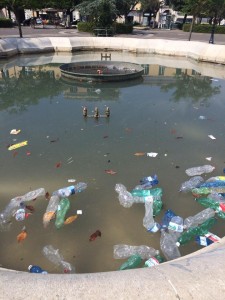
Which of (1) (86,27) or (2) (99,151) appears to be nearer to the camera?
(2) (99,151)

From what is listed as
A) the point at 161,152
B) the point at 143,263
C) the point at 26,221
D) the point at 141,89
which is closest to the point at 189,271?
the point at 143,263

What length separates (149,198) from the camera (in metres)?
6.06

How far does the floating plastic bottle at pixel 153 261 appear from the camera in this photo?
4523mm

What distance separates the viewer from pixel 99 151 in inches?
324

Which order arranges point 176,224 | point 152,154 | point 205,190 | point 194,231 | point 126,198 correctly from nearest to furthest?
point 194,231 < point 176,224 < point 126,198 < point 205,190 < point 152,154

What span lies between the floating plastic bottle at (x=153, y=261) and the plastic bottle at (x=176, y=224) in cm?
72

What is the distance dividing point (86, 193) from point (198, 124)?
6019 mm

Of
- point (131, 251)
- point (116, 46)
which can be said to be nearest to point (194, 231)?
point (131, 251)

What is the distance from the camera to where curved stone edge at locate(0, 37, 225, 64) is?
22734mm

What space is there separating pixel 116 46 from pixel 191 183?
24.1 meters

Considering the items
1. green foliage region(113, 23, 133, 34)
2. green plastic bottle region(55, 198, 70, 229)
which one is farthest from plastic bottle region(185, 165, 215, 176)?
green foliage region(113, 23, 133, 34)

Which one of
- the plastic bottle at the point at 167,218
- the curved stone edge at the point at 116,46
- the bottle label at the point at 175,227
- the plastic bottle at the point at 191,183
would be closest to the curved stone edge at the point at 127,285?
the bottle label at the point at 175,227

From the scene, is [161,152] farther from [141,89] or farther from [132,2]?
[132,2]

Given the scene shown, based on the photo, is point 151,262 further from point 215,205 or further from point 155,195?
point 215,205
